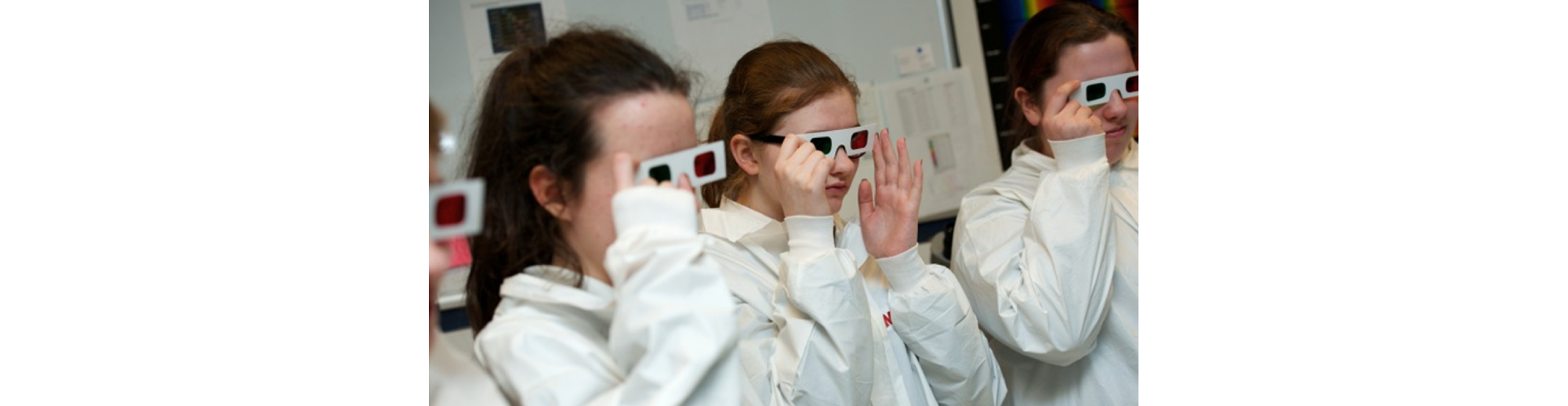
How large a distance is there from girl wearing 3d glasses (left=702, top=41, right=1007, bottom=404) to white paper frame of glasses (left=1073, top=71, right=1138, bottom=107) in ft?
1.27

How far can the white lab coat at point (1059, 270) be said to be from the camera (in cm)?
205

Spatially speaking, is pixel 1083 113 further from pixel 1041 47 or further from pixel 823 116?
pixel 823 116

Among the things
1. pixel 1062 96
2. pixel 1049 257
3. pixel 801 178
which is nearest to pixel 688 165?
pixel 801 178

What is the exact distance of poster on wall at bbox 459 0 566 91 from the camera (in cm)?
154

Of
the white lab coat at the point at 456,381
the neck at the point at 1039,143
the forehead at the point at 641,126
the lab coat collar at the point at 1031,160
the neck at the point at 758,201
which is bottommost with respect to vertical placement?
the white lab coat at the point at 456,381

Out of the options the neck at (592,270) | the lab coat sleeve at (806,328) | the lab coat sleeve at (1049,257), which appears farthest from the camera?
the lab coat sleeve at (1049,257)

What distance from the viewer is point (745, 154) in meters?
1.78

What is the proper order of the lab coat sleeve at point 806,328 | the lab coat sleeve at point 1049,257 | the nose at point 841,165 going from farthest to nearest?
the lab coat sleeve at point 1049,257, the nose at point 841,165, the lab coat sleeve at point 806,328

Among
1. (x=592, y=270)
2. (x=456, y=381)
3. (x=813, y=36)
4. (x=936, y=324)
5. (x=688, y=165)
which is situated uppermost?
(x=813, y=36)

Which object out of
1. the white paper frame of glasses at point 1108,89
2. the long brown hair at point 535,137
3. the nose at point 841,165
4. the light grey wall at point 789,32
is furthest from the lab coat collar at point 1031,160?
the long brown hair at point 535,137

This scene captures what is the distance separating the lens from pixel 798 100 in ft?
5.91

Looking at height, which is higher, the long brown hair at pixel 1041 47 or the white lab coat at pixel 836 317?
the long brown hair at pixel 1041 47

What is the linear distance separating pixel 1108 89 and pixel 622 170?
1086mm

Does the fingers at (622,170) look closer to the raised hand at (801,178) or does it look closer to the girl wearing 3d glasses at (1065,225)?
the raised hand at (801,178)
